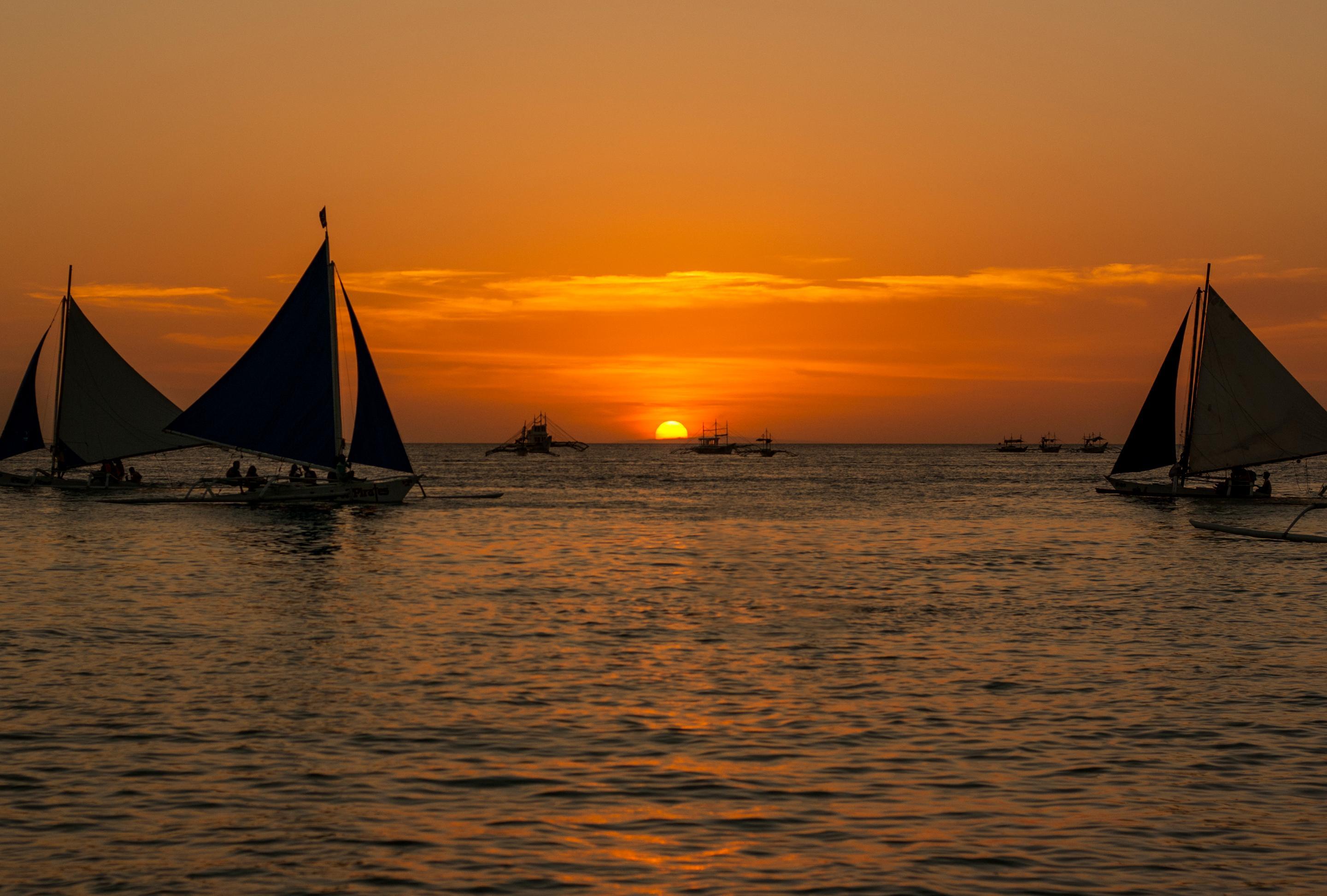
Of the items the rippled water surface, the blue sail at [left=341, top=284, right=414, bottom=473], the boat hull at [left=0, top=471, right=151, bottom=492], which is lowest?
the rippled water surface

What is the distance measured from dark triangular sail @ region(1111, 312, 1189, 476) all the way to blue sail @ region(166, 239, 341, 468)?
44242 mm

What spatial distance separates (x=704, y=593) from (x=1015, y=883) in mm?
24359

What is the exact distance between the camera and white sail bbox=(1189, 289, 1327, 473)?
228ft

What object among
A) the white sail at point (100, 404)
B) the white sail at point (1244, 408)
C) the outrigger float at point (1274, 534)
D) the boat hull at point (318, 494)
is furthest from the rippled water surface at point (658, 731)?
the white sail at point (100, 404)

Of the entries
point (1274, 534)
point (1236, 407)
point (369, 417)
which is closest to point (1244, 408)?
point (1236, 407)

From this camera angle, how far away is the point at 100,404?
260ft

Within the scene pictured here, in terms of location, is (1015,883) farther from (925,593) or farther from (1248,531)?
(1248,531)

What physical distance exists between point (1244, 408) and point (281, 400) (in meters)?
50.1

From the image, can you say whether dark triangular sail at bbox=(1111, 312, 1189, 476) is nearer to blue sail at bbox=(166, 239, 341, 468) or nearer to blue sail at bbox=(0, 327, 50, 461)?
blue sail at bbox=(166, 239, 341, 468)

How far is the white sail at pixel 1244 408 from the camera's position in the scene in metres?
69.6

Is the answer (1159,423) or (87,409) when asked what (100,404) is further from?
(1159,423)

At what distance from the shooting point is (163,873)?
37.5ft

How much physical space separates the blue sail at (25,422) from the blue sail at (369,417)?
93.8 ft

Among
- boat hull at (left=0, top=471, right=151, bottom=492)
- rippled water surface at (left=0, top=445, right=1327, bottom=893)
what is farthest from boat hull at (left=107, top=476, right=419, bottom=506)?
rippled water surface at (left=0, top=445, right=1327, bottom=893)
